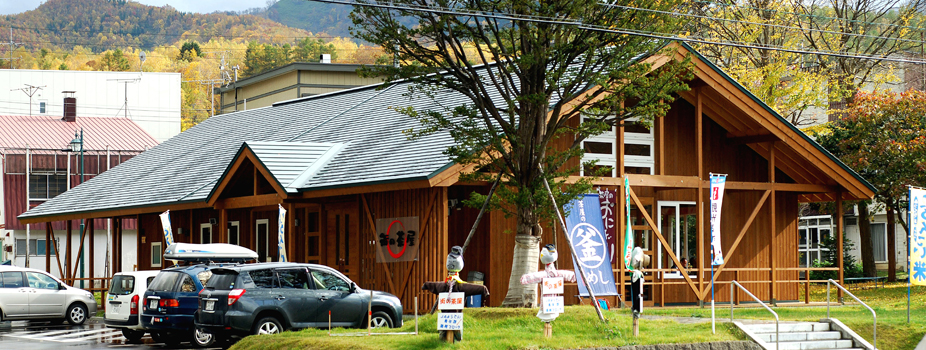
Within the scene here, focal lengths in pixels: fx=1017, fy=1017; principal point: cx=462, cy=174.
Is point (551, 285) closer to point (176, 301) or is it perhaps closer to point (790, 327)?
point (790, 327)

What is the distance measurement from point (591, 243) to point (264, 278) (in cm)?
718

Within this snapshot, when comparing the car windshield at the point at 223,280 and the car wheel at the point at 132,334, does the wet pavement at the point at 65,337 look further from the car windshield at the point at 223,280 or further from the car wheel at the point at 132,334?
the car windshield at the point at 223,280

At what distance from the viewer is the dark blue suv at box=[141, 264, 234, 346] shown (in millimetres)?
17922

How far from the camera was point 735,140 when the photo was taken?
25469 mm

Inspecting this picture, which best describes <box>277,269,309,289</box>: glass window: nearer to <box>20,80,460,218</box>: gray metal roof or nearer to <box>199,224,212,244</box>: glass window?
<box>20,80,460,218</box>: gray metal roof

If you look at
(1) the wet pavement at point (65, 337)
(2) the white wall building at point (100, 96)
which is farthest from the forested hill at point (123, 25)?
(1) the wet pavement at point (65, 337)

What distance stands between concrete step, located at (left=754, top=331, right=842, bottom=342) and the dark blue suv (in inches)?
377

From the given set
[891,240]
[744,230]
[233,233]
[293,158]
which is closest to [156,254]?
[233,233]

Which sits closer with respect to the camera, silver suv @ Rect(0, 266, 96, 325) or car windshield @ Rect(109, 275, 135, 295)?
car windshield @ Rect(109, 275, 135, 295)

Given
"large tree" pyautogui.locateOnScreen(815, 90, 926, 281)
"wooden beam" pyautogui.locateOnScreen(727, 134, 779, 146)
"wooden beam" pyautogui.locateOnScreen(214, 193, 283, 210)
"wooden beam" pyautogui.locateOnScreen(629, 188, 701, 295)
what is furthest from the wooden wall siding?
"large tree" pyautogui.locateOnScreen(815, 90, 926, 281)

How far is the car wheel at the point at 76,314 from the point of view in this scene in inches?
997

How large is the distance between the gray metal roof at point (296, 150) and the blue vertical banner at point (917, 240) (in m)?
8.79

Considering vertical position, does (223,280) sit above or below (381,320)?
above

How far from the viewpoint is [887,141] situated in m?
32.5
